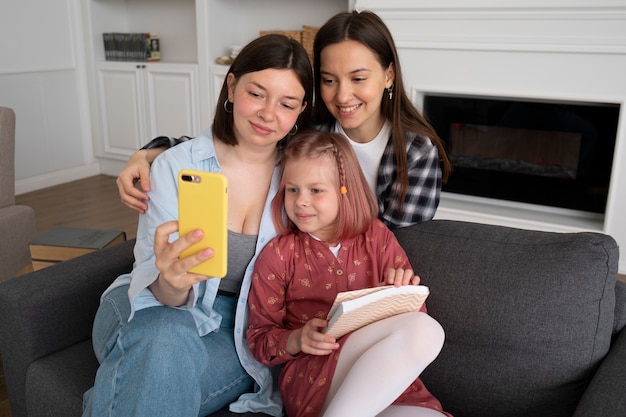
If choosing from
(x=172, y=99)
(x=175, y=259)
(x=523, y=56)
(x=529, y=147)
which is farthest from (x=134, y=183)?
(x=172, y=99)

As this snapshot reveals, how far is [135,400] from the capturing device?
3.71 ft

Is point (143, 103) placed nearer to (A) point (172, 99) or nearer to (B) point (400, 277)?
(A) point (172, 99)

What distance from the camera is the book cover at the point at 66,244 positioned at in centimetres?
200

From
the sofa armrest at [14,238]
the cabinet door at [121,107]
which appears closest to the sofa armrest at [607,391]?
the sofa armrest at [14,238]

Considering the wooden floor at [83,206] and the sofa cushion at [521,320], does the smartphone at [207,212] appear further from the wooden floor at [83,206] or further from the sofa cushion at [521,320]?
the wooden floor at [83,206]

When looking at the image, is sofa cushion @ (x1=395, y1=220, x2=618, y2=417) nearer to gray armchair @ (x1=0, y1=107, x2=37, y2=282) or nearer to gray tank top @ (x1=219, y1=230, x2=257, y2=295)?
gray tank top @ (x1=219, y1=230, x2=257, y2=295)

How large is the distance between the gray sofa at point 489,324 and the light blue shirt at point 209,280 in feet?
0.71

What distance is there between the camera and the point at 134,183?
1.48 meters

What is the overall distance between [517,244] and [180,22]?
3970 millimetres

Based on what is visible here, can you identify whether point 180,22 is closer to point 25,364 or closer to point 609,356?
point 25,364

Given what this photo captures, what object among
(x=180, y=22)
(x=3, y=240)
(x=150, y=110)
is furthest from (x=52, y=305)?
(x=180, y=22)

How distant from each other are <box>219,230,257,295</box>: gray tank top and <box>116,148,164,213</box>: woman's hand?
0.74 feet

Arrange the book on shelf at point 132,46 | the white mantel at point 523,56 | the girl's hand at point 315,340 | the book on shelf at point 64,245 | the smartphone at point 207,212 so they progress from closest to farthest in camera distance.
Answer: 1. the smartphone at point 207,212
2. the girl's hand at point 315,340
3. the book on shelf at point 64,245
4. the white mantel at point 523,56
5. the book on shelf at point 132,46

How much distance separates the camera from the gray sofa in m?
1.28
